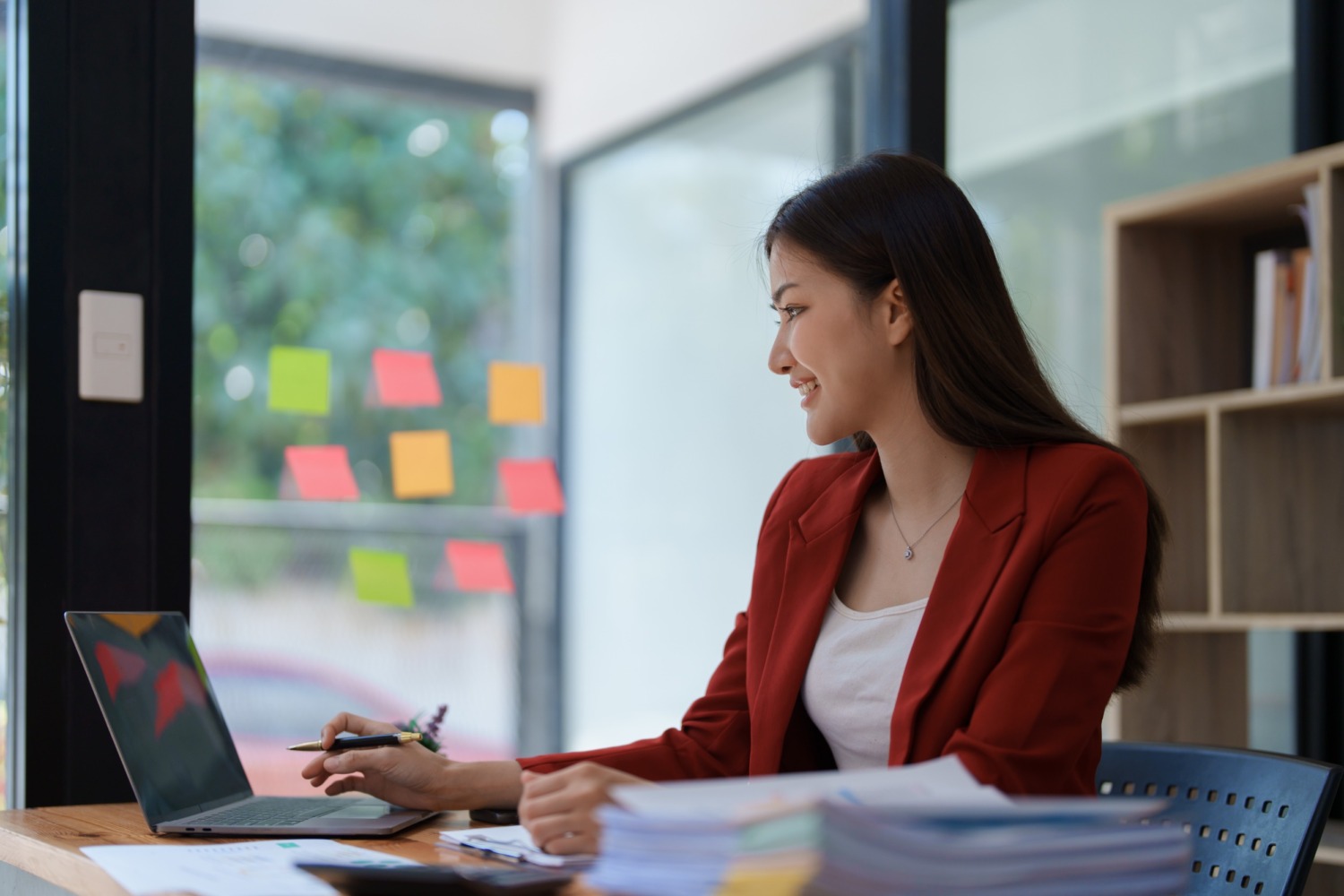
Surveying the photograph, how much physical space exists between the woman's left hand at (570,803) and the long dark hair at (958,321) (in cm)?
60

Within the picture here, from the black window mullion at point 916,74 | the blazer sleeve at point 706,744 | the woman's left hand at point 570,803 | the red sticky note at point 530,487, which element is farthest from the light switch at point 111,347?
the red sticky note at point 530,487

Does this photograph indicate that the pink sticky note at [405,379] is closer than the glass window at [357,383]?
Yes

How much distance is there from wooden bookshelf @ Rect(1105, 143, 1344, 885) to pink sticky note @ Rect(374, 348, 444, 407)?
77.9 inches

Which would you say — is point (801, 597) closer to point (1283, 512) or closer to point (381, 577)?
point (1283, 512)

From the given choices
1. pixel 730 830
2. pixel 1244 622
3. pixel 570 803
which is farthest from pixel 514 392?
pixel 730 830

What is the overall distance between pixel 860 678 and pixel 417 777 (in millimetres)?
459

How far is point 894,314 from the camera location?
1471mm

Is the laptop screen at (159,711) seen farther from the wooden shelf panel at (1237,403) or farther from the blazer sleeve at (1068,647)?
the wooden shelf panel at (1237,403)

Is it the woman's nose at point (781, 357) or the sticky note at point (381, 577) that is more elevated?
the woman's nose at point (781, 357)

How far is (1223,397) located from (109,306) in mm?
1745

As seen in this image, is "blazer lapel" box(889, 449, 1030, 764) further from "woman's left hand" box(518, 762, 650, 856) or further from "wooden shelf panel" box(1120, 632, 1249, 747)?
"wooden shelf panel" box(1120, 632, 1249, 747)

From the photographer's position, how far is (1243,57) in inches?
110

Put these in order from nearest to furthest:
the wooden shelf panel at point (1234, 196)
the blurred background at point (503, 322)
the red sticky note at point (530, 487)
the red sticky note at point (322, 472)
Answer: the wooden shelf panel at point (1234, 196), the red sticky note at point (322, 472), the blurred background at point (503, 322), the red sticky note at point (530, 487)

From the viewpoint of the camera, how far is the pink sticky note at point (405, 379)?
3965mm
